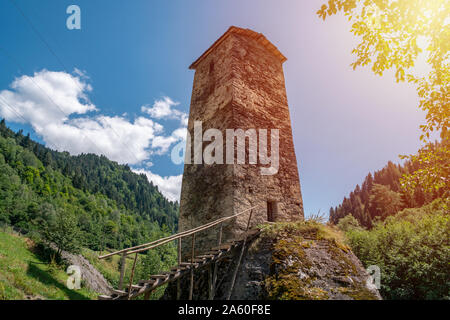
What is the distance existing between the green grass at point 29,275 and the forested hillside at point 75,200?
3.70m

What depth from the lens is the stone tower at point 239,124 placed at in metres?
8.48

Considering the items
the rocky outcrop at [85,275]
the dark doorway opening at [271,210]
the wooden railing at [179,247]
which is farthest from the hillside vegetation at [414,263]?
the rocky outcrop at [85,275]

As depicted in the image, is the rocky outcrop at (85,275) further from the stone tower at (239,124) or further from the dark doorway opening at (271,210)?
the dark doorway opening at (271,210)

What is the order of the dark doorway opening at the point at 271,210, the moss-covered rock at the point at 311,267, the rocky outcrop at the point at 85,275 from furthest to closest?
the rocky outcrop at the point at 85,275, the dark doorway opening at the point at 271,210, the moss-covered rock at the point at 311,267

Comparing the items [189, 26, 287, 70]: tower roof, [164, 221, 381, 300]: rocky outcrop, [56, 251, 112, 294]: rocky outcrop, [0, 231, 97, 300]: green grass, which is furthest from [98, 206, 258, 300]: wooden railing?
[56, 251, 112, 294]: rocky outcrop

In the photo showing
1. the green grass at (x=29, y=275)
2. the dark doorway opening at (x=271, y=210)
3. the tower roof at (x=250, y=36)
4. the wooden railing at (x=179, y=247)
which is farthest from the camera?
the green grass at (x=29, y=275)

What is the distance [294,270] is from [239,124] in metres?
5.51

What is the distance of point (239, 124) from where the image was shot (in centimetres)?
925

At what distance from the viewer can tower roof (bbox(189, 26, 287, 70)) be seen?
11.2 meters

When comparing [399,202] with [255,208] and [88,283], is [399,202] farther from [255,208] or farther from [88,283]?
[88,283]

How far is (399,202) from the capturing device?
4781 cm

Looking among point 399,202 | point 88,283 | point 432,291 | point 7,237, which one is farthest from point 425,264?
point 7,237

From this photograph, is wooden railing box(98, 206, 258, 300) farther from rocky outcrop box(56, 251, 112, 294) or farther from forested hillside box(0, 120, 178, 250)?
forested hillside box(0, 120, 178, 250)
